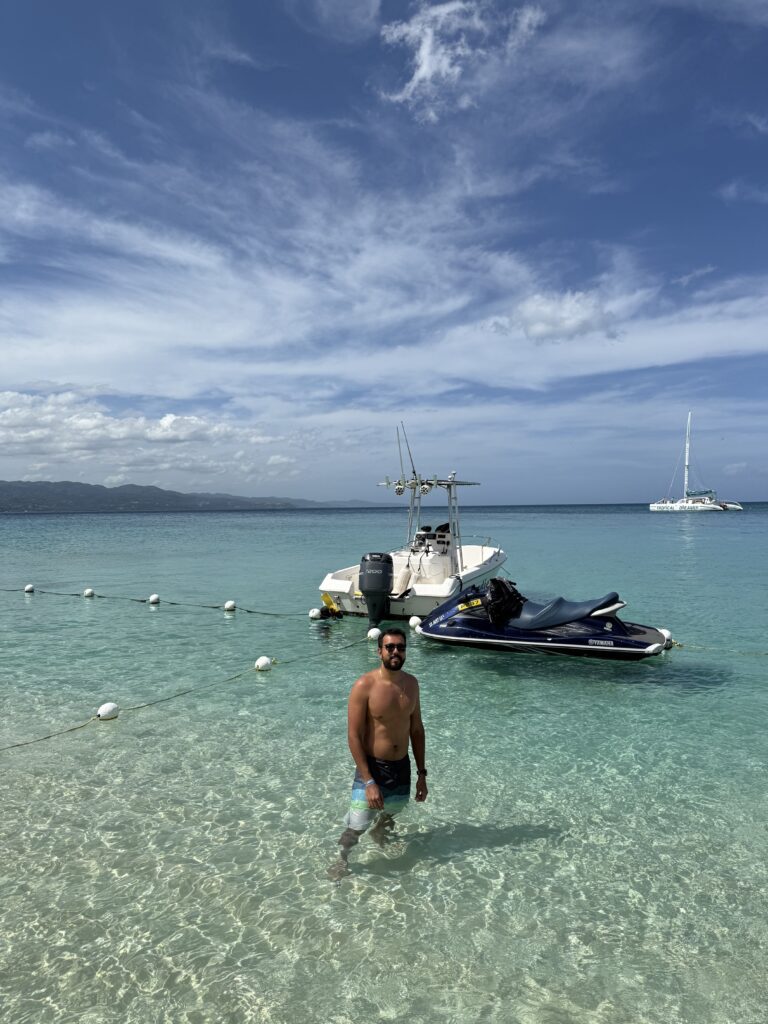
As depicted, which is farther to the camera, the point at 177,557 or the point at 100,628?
the point at 177,557

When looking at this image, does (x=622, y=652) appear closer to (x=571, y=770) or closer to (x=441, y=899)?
(x=571, y=770)

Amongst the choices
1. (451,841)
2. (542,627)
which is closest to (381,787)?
(451,841)

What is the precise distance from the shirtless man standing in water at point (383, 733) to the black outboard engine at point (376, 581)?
358 inches

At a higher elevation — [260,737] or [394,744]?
[394,744]

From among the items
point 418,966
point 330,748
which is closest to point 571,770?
point 330,748

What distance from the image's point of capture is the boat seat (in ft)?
39.7

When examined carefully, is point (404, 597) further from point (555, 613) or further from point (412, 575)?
point (555, 613)

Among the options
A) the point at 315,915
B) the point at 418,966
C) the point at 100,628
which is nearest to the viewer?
the point at 418,966

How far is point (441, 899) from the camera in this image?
205 inches

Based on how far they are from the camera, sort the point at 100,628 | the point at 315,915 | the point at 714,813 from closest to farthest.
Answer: the point at 315,915, the point at 714,813, the point at 100,628

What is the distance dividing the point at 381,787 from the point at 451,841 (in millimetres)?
1258

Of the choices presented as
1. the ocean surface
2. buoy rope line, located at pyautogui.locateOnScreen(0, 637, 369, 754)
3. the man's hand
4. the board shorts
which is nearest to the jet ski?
the ocean surface

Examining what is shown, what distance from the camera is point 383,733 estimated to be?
5230 mm

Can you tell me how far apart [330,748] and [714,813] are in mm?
4428
